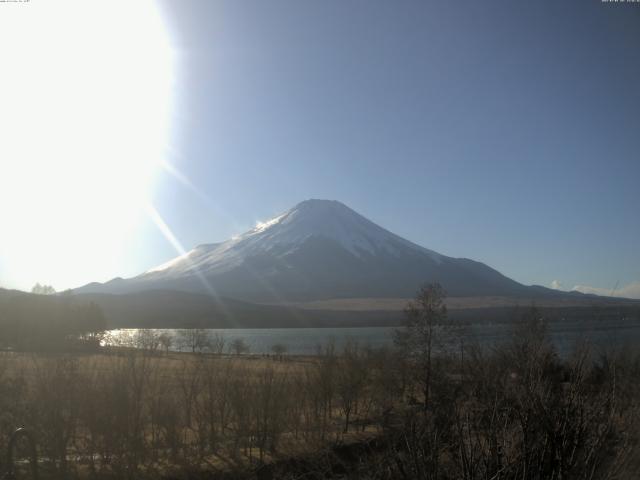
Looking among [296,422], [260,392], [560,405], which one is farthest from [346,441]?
[560,405]

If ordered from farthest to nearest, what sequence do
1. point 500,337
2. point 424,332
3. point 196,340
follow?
point 196,340
point 500,337
point 424,332

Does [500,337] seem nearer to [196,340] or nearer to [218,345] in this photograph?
[218,345]

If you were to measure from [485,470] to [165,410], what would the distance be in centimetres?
Answer: 1625

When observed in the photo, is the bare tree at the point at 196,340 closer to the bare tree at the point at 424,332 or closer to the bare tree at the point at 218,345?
the bare tree at the point at 218,345

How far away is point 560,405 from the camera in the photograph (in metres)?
5.07

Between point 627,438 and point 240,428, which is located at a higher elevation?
point 627,438

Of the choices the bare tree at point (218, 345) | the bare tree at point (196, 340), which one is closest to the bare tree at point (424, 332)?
the bare tree at point (218, 345)

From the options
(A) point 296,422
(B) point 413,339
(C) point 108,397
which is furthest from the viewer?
(B) point 413,339

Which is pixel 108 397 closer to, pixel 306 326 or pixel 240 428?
pixel 240 428

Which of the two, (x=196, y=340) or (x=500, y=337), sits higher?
(x=500, y=337)

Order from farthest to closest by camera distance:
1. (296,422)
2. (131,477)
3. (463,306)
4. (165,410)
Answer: (463,306) → (296,422) → (165,410) → (131,477)

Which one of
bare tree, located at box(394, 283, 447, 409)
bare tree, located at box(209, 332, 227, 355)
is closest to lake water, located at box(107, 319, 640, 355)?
bare tree, located at box(394, 283, 447, 409)

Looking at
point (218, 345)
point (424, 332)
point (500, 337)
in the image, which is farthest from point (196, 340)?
point (424, 332)

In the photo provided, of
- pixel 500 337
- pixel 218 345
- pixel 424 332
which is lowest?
pixel 218 345
